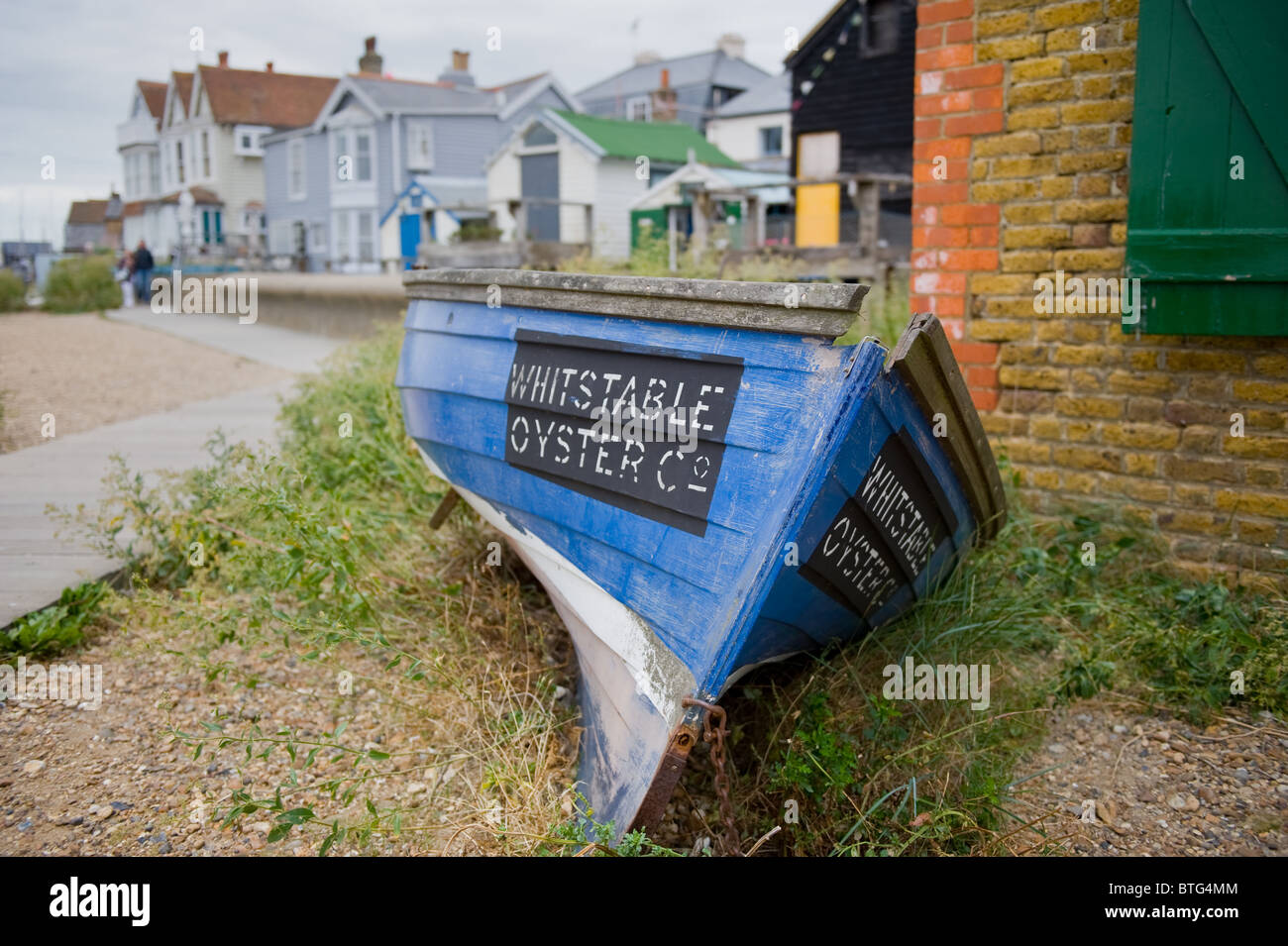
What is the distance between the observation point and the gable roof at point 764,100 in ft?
120

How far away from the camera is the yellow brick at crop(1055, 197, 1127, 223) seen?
4.14m

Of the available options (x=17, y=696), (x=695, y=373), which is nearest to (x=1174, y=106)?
(x=695, y=373)

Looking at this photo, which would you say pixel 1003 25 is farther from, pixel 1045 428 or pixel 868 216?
pixel 868 216

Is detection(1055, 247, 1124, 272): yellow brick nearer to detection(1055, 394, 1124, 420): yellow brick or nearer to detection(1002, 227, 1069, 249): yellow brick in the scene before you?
detection(1002, 227, 1069, 249): yellow brick

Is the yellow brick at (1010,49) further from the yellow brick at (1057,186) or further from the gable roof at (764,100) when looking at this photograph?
the gable roof at (764,100)

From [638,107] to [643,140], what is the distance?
17581 mm

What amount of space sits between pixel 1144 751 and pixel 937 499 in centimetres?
110

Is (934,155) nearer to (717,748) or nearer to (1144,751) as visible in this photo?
(1144,751)

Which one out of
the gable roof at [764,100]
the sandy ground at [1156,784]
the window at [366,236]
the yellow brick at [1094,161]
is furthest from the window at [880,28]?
the sandy ground at [1156,784]

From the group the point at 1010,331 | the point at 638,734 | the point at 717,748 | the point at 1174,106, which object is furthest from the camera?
the point at 1010,331

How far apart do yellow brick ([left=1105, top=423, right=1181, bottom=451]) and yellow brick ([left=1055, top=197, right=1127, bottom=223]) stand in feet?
2.78

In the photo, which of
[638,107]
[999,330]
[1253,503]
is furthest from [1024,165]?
[638,107]

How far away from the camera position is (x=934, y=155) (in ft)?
15.5
